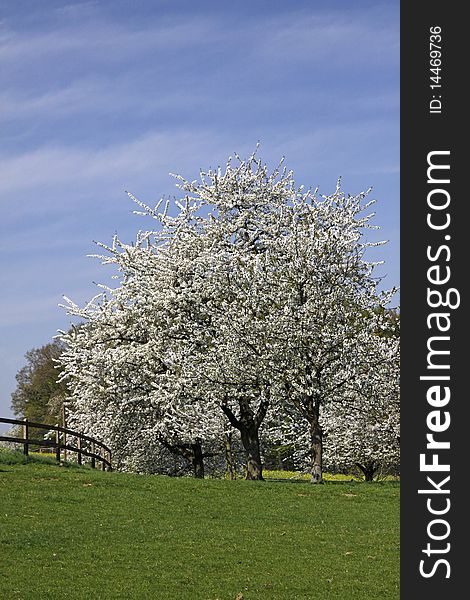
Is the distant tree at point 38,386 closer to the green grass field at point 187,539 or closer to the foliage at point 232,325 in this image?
the foliage at point 232,325

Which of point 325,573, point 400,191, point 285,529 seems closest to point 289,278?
point 285,529

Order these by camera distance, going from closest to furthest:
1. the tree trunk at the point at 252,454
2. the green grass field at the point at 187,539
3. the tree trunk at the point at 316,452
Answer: the green grass field at the point at 187,539 → the tree trunk at the point at 316,452 → the tree trunk at the point at 252,454

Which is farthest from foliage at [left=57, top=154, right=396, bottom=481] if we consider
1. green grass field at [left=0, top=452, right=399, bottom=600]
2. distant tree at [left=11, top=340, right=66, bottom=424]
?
distant tree at [left=11, top=340, right=66, bottom=424]

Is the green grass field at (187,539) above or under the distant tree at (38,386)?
under

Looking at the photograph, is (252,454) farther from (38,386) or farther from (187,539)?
(38,386)

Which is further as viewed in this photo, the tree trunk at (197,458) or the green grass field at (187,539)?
the tree trunk at (197,458)

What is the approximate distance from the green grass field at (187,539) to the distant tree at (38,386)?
44.9 m

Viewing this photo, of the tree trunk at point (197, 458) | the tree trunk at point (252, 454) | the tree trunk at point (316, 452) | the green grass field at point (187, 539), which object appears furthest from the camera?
the tree trunk at point (197, 458)

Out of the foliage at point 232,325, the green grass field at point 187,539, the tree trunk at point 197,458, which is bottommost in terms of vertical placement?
the green grass field at point 187,539

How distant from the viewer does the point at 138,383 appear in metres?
33.8

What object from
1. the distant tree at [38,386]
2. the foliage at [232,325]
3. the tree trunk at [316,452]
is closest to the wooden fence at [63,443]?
the foliage at [232,325]

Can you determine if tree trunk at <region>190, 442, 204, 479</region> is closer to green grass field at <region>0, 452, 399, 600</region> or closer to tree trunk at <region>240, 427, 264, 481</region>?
tree trunk at <region>240, 427, 264, 481</region>

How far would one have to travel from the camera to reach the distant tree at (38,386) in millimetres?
72062

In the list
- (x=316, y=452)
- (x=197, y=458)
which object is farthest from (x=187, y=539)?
(x=197, y=458)
